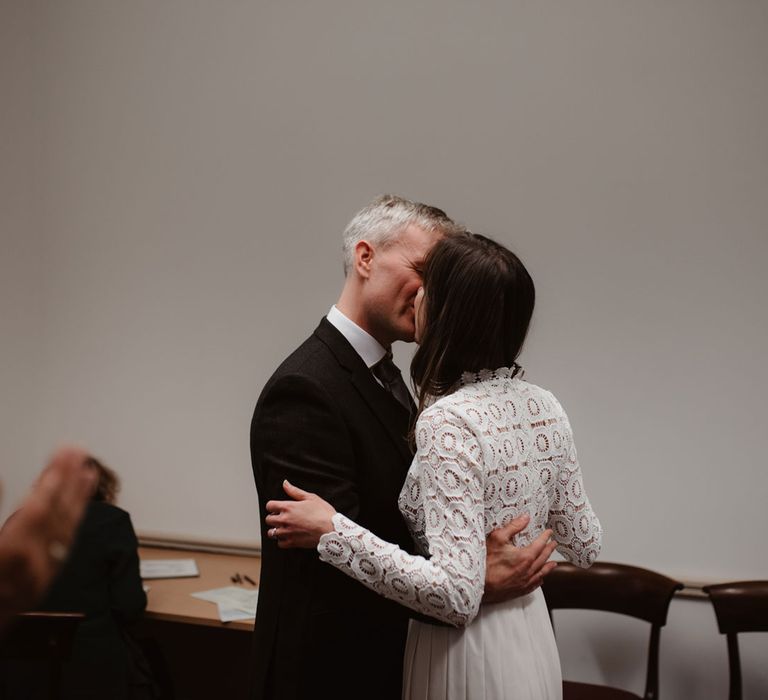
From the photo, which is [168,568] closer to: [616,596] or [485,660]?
[616,596]

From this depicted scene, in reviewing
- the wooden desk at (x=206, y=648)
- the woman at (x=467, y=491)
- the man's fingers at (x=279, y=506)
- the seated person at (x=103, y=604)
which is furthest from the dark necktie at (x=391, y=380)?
the wooden desk at (x=206, y=648)

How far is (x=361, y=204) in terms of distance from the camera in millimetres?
3699

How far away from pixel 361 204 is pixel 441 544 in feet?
8.15

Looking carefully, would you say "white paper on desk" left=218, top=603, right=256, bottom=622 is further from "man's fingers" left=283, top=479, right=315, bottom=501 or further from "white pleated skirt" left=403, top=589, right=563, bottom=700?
"man's fingers" left=283, top=479, right=315, bottom=501

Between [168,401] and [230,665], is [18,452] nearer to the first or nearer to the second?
[168,401]

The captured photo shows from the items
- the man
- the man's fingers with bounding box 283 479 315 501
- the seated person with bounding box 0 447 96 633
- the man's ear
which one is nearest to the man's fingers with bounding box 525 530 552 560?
the man

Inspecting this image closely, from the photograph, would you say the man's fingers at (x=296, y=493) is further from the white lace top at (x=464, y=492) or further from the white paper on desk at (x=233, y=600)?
the white paper on desk at (x=233, y=600)

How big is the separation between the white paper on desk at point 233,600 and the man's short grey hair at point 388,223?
1535 mm

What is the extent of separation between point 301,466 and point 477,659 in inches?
20.8

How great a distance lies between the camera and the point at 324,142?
377cm

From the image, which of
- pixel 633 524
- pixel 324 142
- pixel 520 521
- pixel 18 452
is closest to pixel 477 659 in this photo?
pixel 520 521

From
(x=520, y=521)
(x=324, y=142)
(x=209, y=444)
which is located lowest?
(x=209, y=444)

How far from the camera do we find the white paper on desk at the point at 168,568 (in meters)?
3.55

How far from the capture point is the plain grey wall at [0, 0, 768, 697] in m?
3.19
